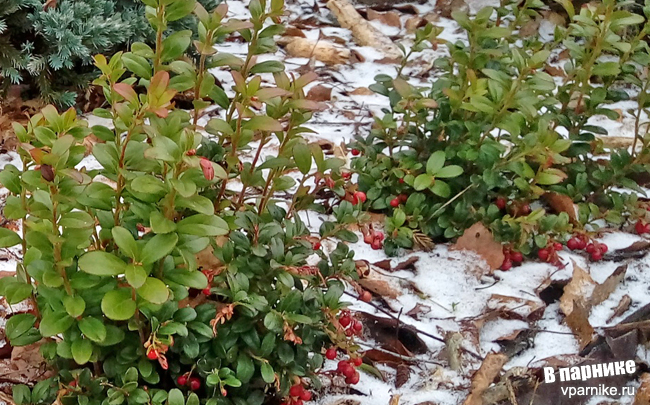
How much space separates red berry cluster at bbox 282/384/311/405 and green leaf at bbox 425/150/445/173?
0.83 meters

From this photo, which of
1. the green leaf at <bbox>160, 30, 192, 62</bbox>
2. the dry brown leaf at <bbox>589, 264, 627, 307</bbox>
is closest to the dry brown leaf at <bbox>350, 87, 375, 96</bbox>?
the dry brown leaf at <bbox>589, 264, 627, 307</bbox>

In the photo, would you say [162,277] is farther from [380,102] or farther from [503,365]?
[380,102]

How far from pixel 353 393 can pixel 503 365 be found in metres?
0.38

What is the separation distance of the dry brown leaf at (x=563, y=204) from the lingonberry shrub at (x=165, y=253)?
102cm

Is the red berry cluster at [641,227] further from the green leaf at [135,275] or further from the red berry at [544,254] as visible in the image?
the green leaf at [135,275]

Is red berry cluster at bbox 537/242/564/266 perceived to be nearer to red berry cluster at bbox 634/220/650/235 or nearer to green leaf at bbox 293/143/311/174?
red berry cluster at bbox 634/220/650/235

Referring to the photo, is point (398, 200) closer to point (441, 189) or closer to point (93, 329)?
point (441, 189)

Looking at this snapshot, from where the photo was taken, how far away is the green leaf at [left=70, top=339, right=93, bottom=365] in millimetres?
1006

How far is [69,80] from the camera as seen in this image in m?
2.43

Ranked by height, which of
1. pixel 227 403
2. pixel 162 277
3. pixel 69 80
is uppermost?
pixel 162 277

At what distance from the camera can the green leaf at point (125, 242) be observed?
96cm

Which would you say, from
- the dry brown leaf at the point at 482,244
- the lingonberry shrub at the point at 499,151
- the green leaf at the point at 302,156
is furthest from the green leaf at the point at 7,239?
the dry brown leaf at the point at 482,244

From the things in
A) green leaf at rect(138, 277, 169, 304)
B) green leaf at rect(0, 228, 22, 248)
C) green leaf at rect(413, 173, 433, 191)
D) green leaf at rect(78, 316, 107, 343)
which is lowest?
green leaf at rect(413, 173, 433, 191)

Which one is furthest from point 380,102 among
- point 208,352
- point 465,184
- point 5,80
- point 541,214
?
point 208,352
